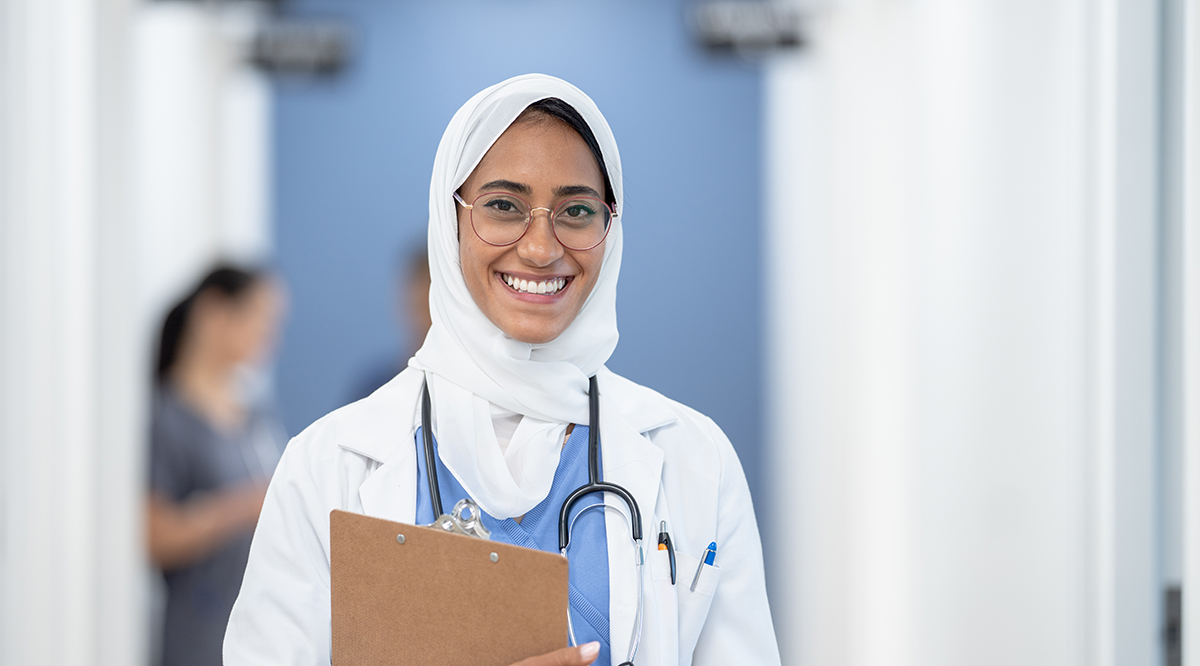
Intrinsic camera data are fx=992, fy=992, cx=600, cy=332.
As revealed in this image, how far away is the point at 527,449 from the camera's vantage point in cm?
113

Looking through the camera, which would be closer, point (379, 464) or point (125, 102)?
point (379, 464)

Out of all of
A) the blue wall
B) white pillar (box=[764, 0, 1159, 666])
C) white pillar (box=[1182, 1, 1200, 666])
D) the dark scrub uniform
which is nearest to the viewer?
white pillar (box=[1182, 1, 1200, 666])

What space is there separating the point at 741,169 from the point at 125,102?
2.42 metres

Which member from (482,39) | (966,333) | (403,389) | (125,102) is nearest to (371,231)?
(482,39)

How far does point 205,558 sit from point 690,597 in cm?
202

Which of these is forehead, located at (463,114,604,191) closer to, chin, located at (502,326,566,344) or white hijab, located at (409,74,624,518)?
white hijab, located at (409,74,624,518)

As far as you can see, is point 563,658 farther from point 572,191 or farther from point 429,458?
point 572,191

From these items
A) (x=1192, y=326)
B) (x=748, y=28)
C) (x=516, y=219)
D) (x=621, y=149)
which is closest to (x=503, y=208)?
(x=516, y=219)

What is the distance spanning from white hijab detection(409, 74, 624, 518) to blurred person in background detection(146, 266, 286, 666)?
1739 mm

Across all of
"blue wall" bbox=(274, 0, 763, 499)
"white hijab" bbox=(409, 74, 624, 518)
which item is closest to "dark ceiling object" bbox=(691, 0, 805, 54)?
"blue wall" bbox=(274, 0, 763, 499)

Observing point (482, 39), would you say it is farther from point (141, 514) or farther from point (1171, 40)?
point (1171, 40)

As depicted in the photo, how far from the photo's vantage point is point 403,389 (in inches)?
47.0

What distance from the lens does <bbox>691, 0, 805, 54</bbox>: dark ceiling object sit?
3.13 m

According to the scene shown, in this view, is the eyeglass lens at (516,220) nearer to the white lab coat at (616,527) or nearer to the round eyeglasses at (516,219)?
the round eyeglasses at (516,219)
